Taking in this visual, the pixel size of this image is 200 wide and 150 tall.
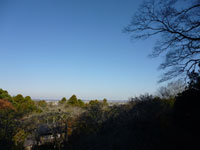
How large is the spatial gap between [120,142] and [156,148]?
4.75ft

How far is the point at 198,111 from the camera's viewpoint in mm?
3994

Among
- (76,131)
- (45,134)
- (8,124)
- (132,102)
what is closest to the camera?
(8,124)

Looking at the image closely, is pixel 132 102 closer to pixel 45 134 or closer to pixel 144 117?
pixel 144 117

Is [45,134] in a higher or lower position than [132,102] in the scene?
lower

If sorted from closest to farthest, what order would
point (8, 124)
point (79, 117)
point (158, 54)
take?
point (158, 54)
point (8, 124)
point (79, 117)

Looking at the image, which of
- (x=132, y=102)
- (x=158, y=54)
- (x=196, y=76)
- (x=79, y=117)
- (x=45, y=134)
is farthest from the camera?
(x=45, y=134)

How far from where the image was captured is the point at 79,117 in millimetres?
13000

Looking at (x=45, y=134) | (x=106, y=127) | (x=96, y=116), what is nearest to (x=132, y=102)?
(x=106, y=127)

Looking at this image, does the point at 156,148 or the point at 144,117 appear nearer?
the point at 156,148

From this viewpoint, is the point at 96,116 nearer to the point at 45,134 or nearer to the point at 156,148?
the point at 45,134

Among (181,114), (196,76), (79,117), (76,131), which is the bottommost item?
(76,131)

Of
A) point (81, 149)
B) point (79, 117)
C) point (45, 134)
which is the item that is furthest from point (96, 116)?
point (45, 134)

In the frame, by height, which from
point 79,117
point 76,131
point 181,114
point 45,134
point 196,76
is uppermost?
point 196,76

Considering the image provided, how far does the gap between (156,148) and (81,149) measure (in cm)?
371
